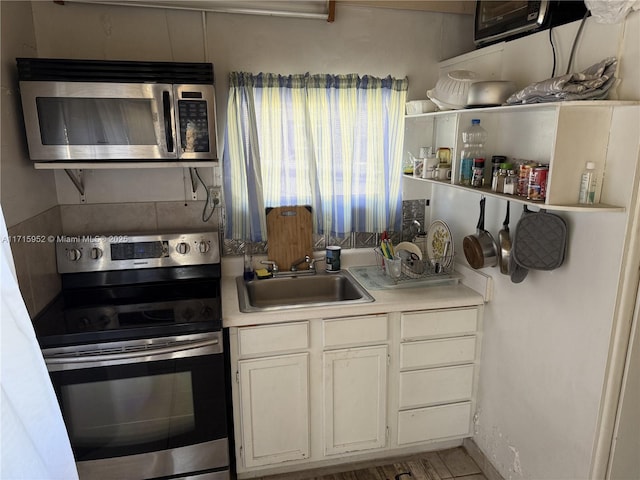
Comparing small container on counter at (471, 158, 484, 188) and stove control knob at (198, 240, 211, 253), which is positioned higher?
small container on counter at (471, 158, 484, 188)

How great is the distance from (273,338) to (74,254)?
1.02 meters

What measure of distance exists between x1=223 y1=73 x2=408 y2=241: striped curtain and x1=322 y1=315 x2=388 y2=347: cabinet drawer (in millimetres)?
605

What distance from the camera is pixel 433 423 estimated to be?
207cm

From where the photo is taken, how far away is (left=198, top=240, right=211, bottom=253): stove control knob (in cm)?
210

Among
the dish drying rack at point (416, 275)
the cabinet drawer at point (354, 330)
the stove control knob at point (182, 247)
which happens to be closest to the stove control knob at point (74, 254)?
the stove control knob at point (182, 247)

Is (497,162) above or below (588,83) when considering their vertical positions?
below

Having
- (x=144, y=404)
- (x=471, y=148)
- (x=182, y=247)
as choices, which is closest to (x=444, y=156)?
(x=471, y=148)

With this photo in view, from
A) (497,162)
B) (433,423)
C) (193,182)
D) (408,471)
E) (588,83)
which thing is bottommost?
(408,471)

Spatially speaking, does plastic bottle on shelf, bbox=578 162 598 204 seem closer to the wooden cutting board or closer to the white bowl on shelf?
the white bowl on shelf

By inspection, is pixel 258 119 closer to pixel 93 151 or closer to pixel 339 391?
pixel 93 151

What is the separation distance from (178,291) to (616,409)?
178cm

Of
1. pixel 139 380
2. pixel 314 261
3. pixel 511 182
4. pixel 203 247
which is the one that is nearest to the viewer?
pixel 511 182

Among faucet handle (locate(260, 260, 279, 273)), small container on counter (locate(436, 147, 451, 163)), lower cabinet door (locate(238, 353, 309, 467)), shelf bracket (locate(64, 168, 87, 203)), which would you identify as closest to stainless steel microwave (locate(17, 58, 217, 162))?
shelf bracket (locate(64, 168, 87, 203))

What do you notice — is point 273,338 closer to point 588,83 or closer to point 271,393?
point 271,393
